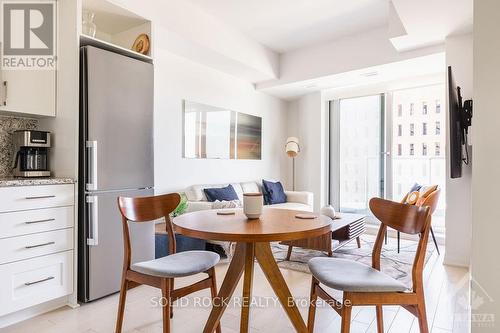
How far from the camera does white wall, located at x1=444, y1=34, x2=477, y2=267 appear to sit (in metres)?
3.30

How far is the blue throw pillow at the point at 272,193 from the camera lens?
4.80m

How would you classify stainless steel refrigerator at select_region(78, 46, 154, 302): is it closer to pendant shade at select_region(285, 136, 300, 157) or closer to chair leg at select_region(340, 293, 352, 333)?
chair leg at select_region(340, 293, 352, 333)

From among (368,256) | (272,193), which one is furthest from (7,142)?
(368,256)

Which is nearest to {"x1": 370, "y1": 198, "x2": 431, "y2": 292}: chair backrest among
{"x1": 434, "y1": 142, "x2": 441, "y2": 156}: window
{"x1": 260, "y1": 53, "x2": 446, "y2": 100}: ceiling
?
{"x1": 260, "y1": 53, "x2": 446, "y2": 100}: ceiling

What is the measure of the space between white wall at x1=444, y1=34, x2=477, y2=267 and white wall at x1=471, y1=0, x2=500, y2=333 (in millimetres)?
2275

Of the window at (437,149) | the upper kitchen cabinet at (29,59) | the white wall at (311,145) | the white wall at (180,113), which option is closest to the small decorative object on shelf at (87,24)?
the upper kitchen cabinet at (29,59)

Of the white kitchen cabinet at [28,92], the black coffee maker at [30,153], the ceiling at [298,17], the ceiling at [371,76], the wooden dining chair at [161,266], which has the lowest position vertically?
the wooden dining chair at [161,266]

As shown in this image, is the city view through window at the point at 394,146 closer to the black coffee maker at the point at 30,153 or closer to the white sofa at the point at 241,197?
the white sofa at the point at 241,197

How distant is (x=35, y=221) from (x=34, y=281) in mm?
414

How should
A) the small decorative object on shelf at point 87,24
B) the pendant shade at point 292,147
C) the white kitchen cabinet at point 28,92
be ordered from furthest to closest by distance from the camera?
the pendant shade at point 292,147, the small decorative object on shelf at point 87,24, the white kitchen cabinet at point 28,92

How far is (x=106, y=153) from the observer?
2424mm

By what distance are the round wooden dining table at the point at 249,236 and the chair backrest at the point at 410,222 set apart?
1.09ft

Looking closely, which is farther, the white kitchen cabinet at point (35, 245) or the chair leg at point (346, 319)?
the white kitchen cabinet at point (35, 245)

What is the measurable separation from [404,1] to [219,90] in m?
2.65
